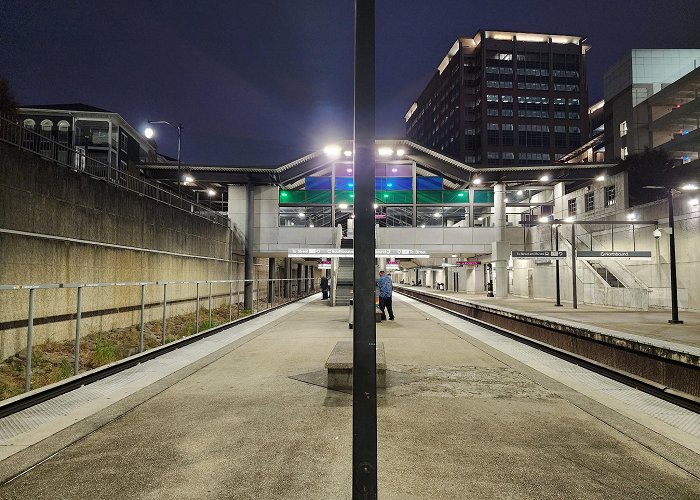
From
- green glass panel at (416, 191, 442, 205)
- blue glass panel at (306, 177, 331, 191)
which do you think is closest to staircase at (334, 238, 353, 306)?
blue glass panel at (306, 177, 331, 191)

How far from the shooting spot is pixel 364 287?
2822mm

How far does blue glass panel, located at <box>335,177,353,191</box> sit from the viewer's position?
35.4m

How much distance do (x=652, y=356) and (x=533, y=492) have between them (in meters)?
7.64

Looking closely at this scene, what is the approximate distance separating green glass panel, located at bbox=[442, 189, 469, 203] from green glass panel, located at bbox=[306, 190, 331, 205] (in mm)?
9575

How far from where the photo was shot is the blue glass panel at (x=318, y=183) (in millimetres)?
35250

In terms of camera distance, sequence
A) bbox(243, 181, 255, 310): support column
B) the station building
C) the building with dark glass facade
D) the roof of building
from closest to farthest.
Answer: bbox(243, 181, 255, 310): support column, the station building, the roof of building, the building with dark glass facade

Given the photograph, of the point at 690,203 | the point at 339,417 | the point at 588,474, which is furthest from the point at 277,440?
the point at 690,203

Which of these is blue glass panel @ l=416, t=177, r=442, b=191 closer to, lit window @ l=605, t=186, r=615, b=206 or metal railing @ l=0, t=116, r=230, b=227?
lit window @ l=605, t=186, r=615, b=206

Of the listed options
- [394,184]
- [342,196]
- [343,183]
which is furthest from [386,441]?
[343,183]

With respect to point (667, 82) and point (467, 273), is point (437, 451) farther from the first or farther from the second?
point (667, 82)

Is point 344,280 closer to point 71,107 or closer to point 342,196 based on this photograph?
point 342,196

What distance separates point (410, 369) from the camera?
8195 mm

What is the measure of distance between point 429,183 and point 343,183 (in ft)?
23.7

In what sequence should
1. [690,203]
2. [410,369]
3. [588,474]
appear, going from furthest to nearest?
[690,203] → [410,369] → [588,474]
